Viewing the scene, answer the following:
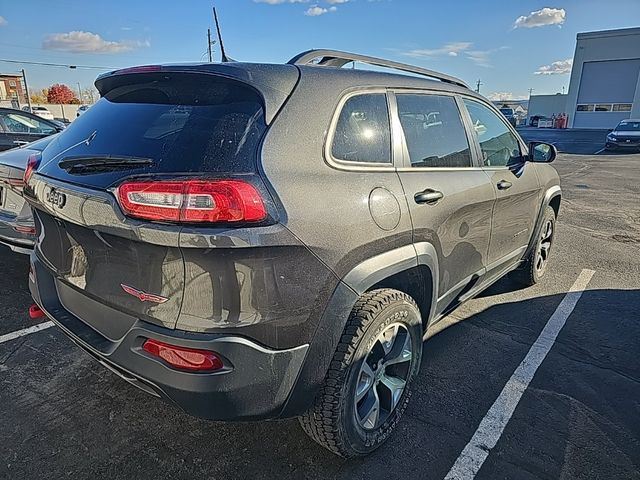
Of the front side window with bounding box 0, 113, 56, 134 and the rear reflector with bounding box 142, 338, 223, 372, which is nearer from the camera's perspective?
the rear reflector with bounding box 142, 338, 223, 372

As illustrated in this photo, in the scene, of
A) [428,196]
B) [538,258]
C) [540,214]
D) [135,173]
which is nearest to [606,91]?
[538,258]

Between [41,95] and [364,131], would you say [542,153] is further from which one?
[41,95]

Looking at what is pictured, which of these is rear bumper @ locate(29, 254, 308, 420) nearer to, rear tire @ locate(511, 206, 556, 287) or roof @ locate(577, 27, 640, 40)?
rear tire @ locate(511, 206, 556, 287)

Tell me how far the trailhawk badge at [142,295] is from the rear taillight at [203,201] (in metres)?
0.31

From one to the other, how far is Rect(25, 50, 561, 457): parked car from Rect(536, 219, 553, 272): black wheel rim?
86.3 inches

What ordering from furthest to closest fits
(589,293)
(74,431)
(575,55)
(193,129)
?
(575,55) < (589,293) < (74,431) < (193,129)

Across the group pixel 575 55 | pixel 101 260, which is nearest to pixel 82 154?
pixel 101 260

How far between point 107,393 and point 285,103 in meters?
2.05

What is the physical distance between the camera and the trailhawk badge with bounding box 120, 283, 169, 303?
175 centimetres

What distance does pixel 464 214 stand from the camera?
9.14 ft

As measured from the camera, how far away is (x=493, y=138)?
3.44 metres

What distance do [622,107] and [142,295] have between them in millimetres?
46241

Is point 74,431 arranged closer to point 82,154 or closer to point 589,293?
point 82,154

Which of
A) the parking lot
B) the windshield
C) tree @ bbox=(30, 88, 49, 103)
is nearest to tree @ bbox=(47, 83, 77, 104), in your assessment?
tree @ bbox=(30, 88, 49, 103)
